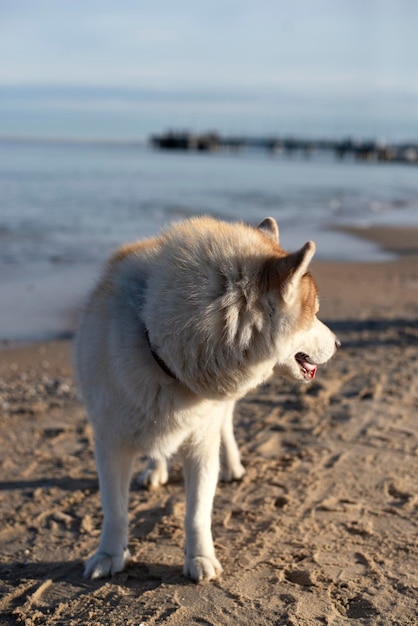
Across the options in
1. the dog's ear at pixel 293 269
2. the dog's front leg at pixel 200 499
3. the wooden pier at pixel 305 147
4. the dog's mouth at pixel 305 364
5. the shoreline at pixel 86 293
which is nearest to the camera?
the dog's ear at pixel 293 269

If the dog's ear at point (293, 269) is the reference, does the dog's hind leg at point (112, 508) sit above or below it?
below

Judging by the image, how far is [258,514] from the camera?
389 centimetres

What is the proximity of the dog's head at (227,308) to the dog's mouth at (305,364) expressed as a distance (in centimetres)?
11

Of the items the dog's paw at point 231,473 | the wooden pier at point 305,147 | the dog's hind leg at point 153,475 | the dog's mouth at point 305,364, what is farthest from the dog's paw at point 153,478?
the wooden pier at point 305,147

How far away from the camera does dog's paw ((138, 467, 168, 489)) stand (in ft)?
14.0

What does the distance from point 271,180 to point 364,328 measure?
1032 inches

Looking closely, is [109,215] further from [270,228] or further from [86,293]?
[270,228]

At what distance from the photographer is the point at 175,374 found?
3004 mm

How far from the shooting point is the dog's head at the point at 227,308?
9.42ft

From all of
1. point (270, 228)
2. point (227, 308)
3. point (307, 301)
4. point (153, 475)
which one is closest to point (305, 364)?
point (307, 301)

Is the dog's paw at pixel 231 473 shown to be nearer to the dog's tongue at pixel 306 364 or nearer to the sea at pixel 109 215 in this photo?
the dog's tongue at pixel 306 364

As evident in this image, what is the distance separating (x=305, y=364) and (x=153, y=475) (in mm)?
1442

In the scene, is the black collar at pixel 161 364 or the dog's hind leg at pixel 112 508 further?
the dog's hind leg at pixel 112 508

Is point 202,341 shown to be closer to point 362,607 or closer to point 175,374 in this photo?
point 175,374
